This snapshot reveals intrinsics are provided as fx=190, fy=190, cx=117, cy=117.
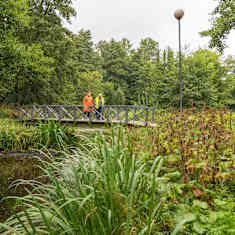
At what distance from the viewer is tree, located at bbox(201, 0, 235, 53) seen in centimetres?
1025

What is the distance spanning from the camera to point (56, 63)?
633 inches

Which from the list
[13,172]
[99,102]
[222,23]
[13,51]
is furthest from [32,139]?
[222,23]

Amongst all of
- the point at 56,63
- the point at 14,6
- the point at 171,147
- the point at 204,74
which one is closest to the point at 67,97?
the point at 56,63

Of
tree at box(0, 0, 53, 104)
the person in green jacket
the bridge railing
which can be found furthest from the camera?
the bridge railing

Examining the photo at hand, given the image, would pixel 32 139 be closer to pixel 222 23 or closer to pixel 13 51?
pixel 13 51

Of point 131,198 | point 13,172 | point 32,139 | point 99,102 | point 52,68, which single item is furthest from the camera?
point 52,68

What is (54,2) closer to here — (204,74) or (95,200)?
(204,74)

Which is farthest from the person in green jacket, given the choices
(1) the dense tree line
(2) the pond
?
(2) the pond

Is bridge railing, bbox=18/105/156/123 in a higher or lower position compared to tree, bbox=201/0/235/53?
lower

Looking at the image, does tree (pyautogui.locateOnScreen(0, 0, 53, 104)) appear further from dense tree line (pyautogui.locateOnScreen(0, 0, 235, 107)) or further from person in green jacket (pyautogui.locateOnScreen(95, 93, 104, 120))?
person in green jacket (pyautogui.locateOnScreen(95, 93, 104, 120))

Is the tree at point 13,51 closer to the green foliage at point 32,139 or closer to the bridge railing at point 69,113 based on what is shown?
the bridge railing at point 69,113

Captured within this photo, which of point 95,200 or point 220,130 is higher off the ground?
point 220,130

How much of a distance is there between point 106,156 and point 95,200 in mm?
350

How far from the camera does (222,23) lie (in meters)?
10.6
